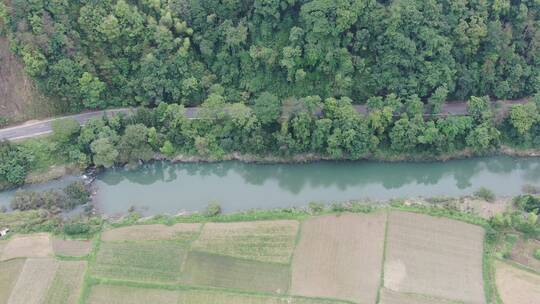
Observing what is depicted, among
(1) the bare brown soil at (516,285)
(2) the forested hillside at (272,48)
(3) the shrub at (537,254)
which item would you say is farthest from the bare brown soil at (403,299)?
(2) the forested hillside at (272,48)

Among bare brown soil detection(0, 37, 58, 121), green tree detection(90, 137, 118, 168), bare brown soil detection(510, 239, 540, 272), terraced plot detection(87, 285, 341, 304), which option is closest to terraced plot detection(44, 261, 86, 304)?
terraced plot detection(87, 285, 341, 304)

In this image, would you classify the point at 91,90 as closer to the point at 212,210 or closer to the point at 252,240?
the point at 212,210

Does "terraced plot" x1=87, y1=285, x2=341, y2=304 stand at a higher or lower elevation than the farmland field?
lower

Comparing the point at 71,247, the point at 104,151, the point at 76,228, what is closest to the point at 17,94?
the point at 104,151

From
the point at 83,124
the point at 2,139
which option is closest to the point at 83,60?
the point at 83,124

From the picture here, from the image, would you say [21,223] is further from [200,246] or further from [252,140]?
[252,140]

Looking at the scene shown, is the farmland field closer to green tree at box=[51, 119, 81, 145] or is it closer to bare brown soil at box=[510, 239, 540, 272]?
bare brown soil at box=[510, 239, 540, 272]

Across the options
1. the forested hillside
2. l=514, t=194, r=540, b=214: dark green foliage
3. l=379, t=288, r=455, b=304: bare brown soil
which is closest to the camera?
l=379, t=288, r=455, b=304: bare brown soil
